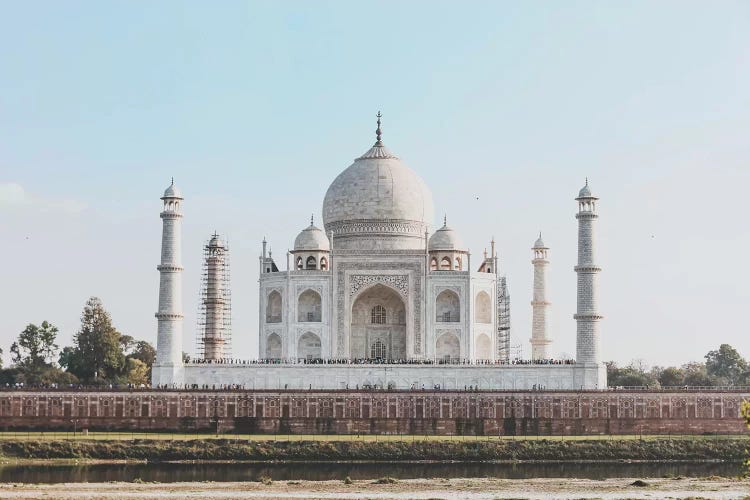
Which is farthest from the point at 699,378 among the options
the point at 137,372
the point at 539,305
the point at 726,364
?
the point at 137,372

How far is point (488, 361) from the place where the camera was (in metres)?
57.3

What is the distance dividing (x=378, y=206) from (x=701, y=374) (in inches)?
910

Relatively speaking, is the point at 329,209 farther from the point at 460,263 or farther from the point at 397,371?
the point at 397,371

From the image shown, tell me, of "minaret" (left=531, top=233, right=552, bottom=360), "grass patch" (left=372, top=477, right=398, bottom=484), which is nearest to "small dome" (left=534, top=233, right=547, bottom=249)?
"minaret" (left=531, top=233, right=552, bottom=360)

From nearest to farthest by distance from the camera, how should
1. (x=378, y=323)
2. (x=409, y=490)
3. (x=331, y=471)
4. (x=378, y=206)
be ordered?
1. (x=409, y=490)
2. (x=331, y=471)
3. (x=378, y=323)
4. (x=378, y=206)

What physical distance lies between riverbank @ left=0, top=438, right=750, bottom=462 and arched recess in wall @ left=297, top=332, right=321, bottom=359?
12395 millimetres

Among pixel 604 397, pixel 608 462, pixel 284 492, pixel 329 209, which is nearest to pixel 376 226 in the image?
pixel 329 209

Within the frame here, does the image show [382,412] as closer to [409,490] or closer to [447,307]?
[447,307]

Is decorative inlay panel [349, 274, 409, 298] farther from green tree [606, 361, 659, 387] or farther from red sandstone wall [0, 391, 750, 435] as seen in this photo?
green tree [606, 361, 659, 387]

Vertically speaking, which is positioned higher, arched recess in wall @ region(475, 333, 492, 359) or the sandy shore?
arched recess in wall @ region(475, 333, 492, 359)

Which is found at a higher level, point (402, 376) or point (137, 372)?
point (137, 372)

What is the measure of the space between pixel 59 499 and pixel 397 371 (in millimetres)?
22684

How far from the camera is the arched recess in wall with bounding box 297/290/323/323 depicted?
59.9 m

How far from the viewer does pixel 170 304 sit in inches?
2197
